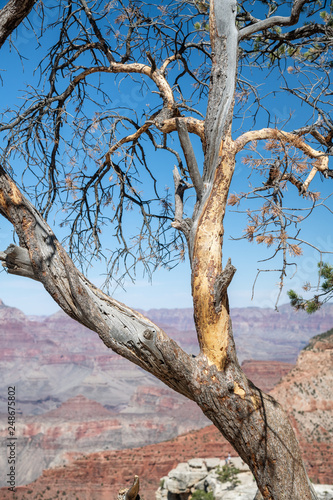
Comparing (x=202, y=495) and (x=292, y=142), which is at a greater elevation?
(x=292, y=142)

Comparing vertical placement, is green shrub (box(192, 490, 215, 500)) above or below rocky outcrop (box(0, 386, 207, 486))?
above

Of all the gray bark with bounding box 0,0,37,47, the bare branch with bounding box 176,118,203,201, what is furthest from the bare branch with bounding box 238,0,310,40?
the gray bark with bounding box 0,0,37,47

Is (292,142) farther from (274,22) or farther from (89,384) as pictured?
(89,384)

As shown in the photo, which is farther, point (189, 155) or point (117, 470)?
point (117, 470)

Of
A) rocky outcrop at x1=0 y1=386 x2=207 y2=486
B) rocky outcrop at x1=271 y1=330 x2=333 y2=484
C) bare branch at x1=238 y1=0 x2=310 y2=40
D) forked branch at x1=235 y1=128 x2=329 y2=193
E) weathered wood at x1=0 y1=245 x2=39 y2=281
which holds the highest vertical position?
bare branch at x1=238 y1=0 x2=310 y2=40

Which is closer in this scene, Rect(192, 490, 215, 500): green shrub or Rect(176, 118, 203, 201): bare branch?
Rect(176, 118, 203, 201): bare branch

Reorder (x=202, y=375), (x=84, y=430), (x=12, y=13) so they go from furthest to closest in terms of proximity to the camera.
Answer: (x=84, y=430) → (x=12, y=13) → (x=202, y=375)

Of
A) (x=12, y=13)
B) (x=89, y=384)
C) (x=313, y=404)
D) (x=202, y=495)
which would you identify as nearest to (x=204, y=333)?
(x=12, y=13)

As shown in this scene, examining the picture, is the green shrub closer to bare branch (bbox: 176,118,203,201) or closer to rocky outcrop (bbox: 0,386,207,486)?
bare branch (bbox: 176,118,203,201)

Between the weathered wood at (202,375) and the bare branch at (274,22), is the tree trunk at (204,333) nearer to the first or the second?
the weathered wood at (202,375)

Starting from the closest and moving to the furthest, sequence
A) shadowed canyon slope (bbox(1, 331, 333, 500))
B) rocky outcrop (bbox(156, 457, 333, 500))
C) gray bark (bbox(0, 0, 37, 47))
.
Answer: gray bark (bbox(0, 0, 37, 47)), rocky outcrop (bbox(156, 457, 333, 500)), shadowed canyon slope (bbox(1, 331, 333, 500))

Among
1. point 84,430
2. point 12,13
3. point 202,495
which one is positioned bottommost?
point 84,430

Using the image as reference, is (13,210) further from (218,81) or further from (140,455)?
(140,455)

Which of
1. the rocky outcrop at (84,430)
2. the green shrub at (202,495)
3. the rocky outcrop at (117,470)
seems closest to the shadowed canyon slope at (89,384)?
the rocky outcrop at (84,430)
